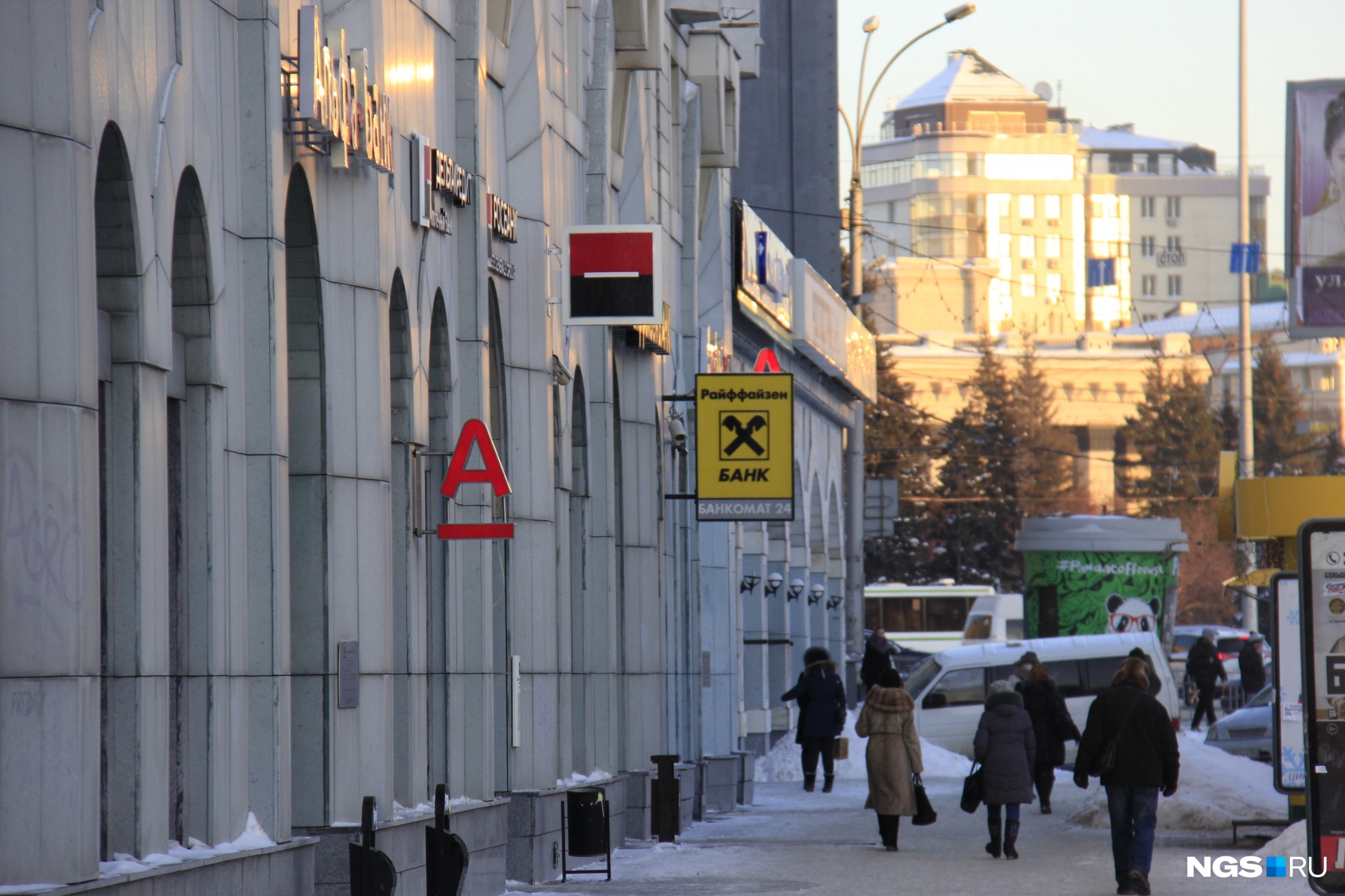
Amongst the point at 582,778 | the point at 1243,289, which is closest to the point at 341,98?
the point at 582,778

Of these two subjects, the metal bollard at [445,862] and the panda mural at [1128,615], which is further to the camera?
the panda mural at [1128,615]

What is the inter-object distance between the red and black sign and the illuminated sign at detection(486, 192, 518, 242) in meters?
0.83

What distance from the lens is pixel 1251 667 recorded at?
39125 millimetres

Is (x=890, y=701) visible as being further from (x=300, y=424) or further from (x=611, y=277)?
(x=300, y=424)

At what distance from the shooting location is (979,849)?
1956 cm

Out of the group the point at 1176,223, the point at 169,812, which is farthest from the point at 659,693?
the point at 1176,223

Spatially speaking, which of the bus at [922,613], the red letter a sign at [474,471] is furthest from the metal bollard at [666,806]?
the bus at [922,613]

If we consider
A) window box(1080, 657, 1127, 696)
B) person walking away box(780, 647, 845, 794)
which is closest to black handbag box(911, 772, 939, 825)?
person walking away box(780, 647, 845, 794)

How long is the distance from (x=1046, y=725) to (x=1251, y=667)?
16.1 m

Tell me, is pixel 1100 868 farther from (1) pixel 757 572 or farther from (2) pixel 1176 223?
(2) pixel 1176 223

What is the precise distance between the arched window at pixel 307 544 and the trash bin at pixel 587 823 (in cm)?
455

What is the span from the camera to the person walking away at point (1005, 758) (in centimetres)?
1814

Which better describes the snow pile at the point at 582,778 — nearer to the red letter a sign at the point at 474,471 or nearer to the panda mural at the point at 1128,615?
the red letter a sign at the point at 474,471

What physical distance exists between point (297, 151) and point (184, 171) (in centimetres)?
154
